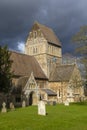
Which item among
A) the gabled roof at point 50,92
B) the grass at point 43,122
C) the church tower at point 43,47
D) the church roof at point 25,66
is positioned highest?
the church tower at point 43,47

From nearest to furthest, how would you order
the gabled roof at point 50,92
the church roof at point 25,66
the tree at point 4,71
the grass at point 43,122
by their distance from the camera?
1. the grass at point 43,122
2. the tree at point 4,71
3. the church roof at point 25,66
4. the gabled roof at point 50,92

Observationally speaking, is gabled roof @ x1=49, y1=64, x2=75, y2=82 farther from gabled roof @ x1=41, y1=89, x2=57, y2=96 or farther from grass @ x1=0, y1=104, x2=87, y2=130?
grass @ x1=0, y1=104, x2=87, y2=130

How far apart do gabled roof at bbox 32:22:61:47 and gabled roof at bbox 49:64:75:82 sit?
706cm

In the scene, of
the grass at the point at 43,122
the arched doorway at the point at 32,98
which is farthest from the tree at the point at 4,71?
the arched doorway at the point at 32,98

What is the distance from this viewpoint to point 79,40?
125 ft

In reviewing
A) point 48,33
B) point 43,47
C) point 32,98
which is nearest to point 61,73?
point 43,47

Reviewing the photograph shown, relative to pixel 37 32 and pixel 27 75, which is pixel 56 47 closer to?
pixel 37 32

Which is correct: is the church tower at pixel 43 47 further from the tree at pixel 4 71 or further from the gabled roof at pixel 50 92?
the tree at pixel 4 71

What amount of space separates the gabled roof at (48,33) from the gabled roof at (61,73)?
7.06 metres

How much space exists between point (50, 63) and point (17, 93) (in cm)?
1817

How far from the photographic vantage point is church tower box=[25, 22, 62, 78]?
209 ft

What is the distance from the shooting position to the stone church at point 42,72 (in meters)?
51.2

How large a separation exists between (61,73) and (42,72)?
4491 mm

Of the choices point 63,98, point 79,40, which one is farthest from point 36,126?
point 63,98
